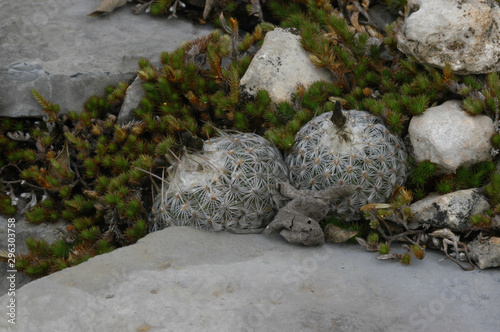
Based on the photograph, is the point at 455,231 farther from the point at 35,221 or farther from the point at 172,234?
the point at 35,221

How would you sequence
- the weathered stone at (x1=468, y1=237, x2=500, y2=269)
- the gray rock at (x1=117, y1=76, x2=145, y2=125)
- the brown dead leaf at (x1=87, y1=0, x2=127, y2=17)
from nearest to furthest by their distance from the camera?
the weathered stone at (x1=468, y1=237, x2=500, y2=269) → the gray rock at (x1=117, y1=76, x2=145, y2=125) → the brown dead leaf at (x1=87, y1=0, x2=127, y2=17)

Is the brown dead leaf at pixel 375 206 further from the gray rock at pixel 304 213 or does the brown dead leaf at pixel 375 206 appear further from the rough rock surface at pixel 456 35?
the rough rock surface at pixel 456 35

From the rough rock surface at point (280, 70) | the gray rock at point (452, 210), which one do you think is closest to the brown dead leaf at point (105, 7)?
the rough rock surface at point (280, 70)

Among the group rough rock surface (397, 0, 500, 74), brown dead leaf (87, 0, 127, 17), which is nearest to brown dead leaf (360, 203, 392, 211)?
rough rock surface (397, 0, 500, 74)

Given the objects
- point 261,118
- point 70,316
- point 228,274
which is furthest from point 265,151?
point 70,316

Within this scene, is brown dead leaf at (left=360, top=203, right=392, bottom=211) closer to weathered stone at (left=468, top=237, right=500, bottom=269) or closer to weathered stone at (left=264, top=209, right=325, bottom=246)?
weathered stone at (left=264, top=209, right=325, bottom=246)

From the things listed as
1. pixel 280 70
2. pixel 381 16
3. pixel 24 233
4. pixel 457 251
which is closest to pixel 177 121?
pixel 280 70

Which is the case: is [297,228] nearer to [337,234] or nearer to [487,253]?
[337,234]

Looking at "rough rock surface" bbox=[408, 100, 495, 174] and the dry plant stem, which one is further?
"rough rock surface" bbox=[408, 100, 495, 174]

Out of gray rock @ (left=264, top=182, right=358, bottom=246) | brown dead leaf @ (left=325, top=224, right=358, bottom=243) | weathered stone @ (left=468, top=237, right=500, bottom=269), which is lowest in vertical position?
brown dead leaf @ (left=325, top=224, right=358, bottom=243)
